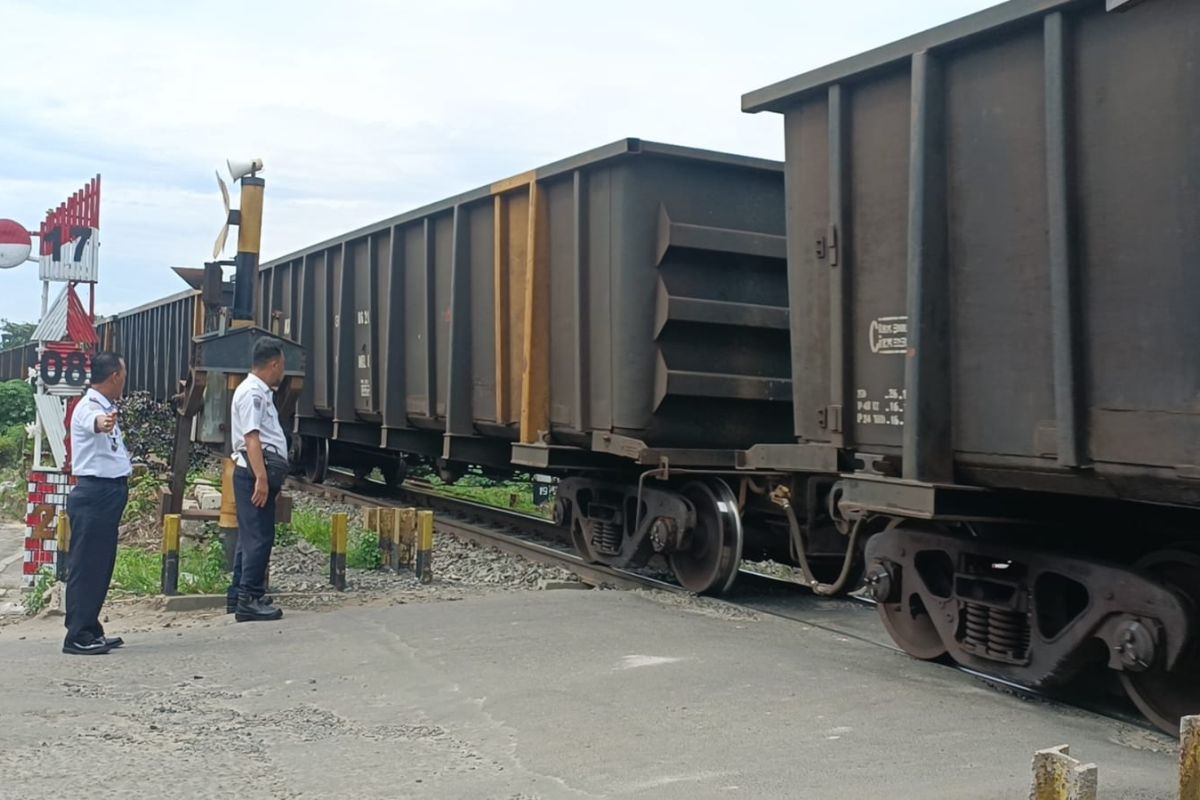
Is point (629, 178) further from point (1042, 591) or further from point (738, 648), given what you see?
point (1042, 591)

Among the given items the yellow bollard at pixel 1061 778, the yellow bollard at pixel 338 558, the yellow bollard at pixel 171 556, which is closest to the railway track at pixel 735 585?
the yellow bollard at pixel 338 558

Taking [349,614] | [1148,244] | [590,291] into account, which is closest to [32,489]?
[349,614]

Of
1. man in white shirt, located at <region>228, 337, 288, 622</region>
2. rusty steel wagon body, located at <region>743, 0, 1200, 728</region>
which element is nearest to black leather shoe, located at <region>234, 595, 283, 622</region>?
man in white shirt, located at <region>228, 337, 288, 622</region>

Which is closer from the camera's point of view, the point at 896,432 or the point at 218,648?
the point at 896,432

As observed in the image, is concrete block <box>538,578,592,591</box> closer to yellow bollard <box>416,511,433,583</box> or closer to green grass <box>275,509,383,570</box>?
yellow bollard <box>416,511,433,583</box>

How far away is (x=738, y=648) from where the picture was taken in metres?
5.96

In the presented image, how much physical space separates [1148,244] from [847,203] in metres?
1.70

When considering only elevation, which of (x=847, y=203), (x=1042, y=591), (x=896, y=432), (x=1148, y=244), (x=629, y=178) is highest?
(x=629, y=178)

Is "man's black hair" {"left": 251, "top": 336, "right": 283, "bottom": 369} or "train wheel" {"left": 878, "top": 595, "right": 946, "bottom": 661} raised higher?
"man's black hair" {"left": 251, "top": 336, "right": 283, "bottom": 369}

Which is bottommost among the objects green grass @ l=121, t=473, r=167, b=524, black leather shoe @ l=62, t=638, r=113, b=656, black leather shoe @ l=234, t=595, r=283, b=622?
black leather shoe @ l=62, t=638, r=113, b=656

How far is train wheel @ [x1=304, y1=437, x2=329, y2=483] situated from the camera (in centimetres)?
1626

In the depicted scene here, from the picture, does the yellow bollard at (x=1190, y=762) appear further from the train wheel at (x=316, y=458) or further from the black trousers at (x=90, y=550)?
the train wheel at (x=316, y=458)

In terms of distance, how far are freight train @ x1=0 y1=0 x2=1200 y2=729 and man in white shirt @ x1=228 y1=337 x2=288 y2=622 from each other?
7.31ft

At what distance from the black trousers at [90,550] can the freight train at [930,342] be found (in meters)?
3.22
